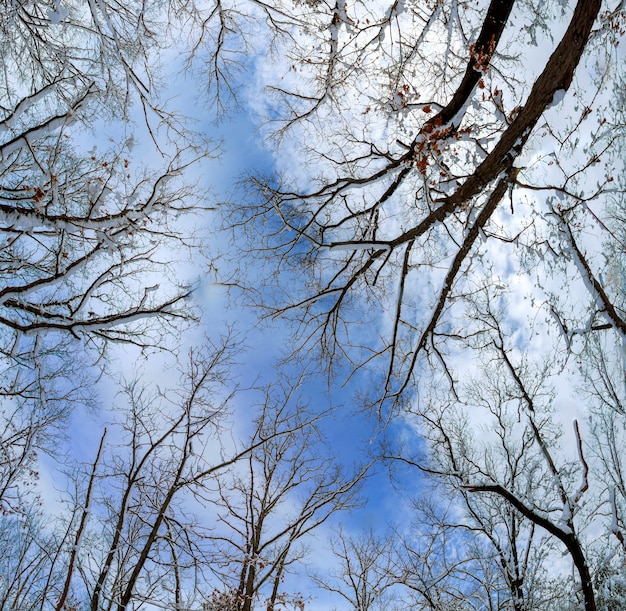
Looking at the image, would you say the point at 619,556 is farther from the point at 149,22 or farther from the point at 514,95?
the point at 149,22


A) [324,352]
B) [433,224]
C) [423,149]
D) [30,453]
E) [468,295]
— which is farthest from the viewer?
[30,453]

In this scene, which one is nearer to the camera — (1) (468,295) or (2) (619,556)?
(1) (468,295)

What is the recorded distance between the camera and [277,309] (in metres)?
6.83

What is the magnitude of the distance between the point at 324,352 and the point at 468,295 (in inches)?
103

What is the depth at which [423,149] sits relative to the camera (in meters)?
5.02

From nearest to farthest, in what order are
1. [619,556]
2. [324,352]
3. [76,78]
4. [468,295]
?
[76,78] < [468,295] < [324,352] < [619,556]

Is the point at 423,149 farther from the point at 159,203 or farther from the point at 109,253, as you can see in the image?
the point at 109,253

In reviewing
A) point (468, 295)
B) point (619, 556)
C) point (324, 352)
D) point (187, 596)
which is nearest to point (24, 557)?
point (187, 596)

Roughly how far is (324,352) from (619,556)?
8801mm

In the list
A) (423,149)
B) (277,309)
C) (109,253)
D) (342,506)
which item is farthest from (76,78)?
(342,506)

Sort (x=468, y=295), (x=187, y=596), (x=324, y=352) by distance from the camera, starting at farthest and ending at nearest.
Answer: (x=187, y=596) < (x=324, y=352) < (x=468, y=295)

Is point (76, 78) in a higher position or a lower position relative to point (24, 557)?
higher

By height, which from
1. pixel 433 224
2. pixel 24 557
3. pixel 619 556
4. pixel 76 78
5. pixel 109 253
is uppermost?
pixel 76 78

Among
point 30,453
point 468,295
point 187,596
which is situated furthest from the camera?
point 30,453
